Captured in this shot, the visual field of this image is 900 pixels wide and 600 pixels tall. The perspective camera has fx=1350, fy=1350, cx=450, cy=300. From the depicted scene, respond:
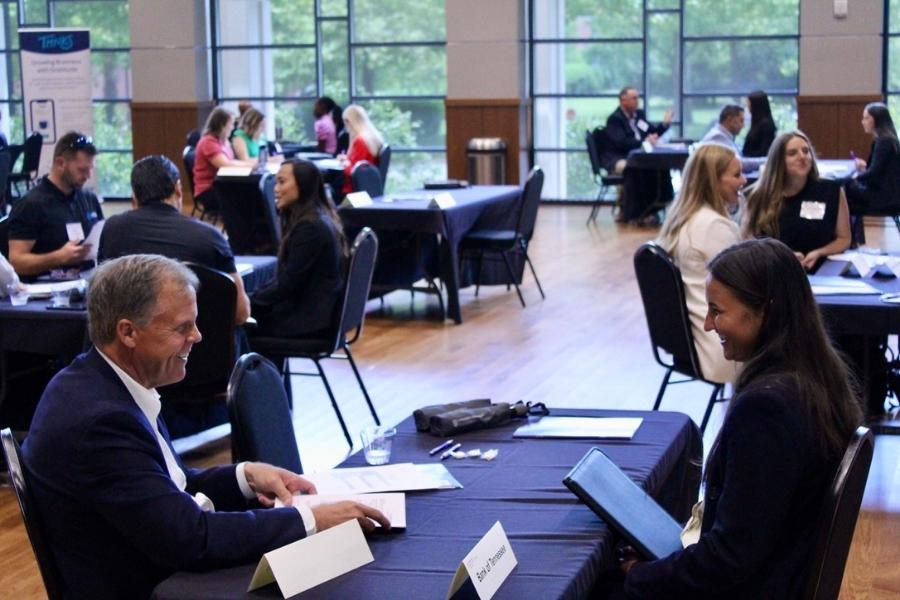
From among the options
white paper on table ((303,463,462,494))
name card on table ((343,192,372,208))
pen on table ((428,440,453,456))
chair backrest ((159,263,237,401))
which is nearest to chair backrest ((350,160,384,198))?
name card on table ((343,192,372,208))

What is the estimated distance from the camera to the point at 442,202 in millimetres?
7871

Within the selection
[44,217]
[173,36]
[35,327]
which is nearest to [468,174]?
[173,36]

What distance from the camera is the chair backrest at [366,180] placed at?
29.1 feet

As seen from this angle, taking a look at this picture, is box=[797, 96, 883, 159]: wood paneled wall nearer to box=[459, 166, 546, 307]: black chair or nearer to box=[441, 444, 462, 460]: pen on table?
box=[459, 166, 546, 307]: black chair

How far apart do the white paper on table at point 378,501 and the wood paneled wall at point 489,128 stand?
11.7 m

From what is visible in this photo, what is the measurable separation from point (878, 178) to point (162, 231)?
6.39 m

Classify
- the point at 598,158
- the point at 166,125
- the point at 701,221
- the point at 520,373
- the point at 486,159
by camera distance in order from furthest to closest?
the point at 166,125, the point at 486,159, the point at 598,158, the point at 520,373, the point at 701,221

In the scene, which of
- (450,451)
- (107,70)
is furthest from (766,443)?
(107,70)

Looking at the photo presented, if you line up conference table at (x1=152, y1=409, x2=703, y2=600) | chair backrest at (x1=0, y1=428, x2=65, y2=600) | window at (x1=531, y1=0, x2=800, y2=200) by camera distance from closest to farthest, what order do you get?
conference table at (x1=152, y1=409, x2=703, y2=600)
chair backrest at (x1=0, y1=428, x2=65, y2=600)
window at (x1=531, y1=0, x2=800, y2=200)

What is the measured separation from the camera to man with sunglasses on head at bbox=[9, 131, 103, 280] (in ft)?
18.2

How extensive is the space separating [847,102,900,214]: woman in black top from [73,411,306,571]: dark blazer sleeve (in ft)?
26.5

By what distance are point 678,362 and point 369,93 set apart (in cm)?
1046

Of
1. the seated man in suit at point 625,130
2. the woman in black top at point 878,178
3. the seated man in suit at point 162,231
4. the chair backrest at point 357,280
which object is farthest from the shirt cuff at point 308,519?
the seated man in suit at point 625,130

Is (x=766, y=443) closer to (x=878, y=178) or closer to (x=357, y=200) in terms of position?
(x=357, y=200)
